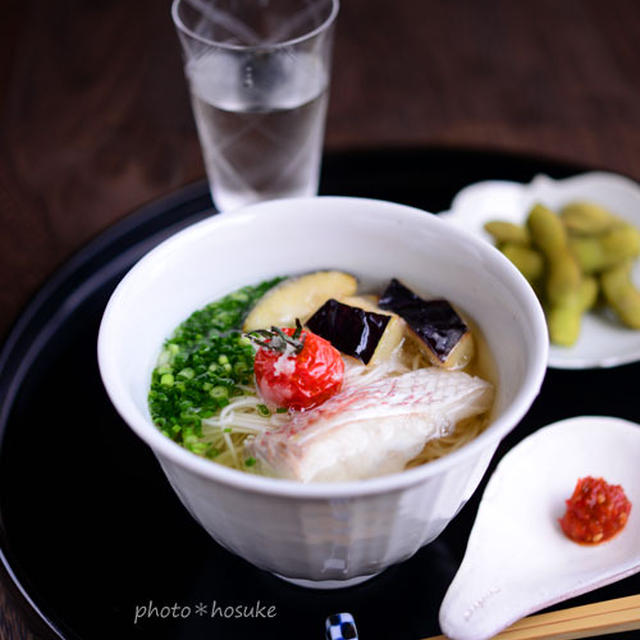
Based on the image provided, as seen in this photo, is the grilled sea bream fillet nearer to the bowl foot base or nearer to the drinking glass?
the bowl foot base

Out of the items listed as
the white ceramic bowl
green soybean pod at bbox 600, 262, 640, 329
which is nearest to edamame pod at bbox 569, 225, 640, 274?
green soybean pod at bbox 600, 262, 640, 329

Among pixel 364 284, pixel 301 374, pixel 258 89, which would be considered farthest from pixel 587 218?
pixel 301 374

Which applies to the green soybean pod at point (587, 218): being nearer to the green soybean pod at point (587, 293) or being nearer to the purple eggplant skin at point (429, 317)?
the green soybean pod at point (587, 293)

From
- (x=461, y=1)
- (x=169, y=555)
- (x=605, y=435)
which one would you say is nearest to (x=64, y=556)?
(x=169, y=555)

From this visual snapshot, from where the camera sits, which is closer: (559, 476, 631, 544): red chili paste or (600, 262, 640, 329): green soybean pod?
(559, 476, 631, 544): red chili paste

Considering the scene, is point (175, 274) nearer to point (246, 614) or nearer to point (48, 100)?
point (246, 614)
